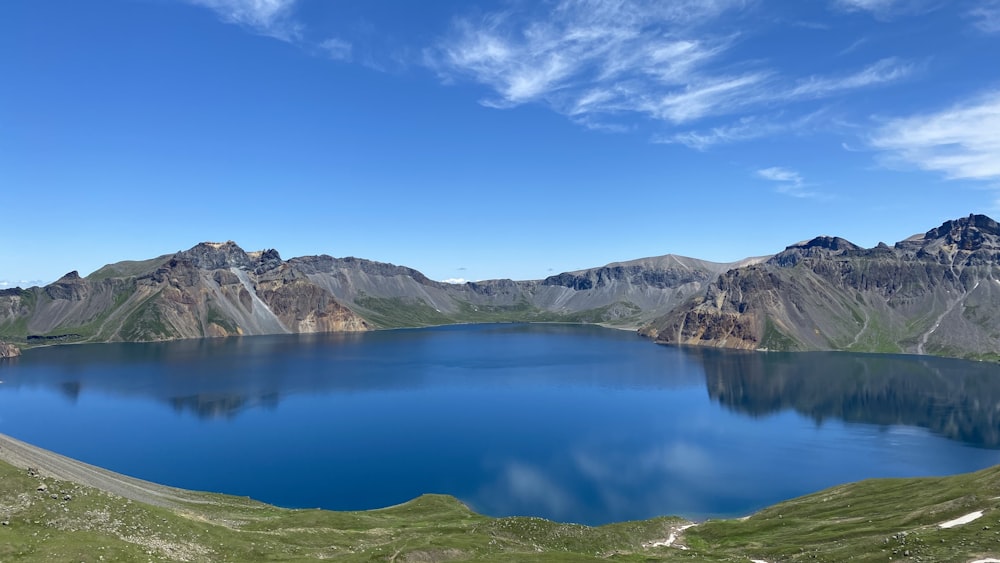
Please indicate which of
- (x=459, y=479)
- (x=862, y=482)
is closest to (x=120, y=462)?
(x=459, y=479)

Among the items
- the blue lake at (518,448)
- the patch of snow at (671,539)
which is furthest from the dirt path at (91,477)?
the patch of snow at (671,539)

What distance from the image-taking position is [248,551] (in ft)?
195

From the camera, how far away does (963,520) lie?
7162 cm

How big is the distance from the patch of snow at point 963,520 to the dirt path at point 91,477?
10239 centimetres

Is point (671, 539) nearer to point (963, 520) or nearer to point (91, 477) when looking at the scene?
point (963, 520)

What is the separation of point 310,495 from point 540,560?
6273 centimetres

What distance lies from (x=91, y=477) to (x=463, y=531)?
5711 cm

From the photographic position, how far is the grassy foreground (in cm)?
5541

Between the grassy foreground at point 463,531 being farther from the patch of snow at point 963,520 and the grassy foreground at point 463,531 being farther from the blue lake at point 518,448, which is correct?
the blue lake at point 518,448

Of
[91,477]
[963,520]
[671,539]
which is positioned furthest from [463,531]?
[963,520]

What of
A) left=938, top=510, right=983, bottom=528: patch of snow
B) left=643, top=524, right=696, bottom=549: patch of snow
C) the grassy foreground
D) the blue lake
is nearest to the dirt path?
the grassy foreground

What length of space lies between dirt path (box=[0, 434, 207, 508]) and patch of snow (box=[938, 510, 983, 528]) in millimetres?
102385

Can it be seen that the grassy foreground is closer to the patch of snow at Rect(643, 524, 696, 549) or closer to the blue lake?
the patch of snow at Rect(643, 524, 696, 549)

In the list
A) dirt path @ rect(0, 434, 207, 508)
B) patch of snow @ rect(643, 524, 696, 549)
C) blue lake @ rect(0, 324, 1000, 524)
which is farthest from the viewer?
blue lake @ rect(0, 324, 1000, 524)
